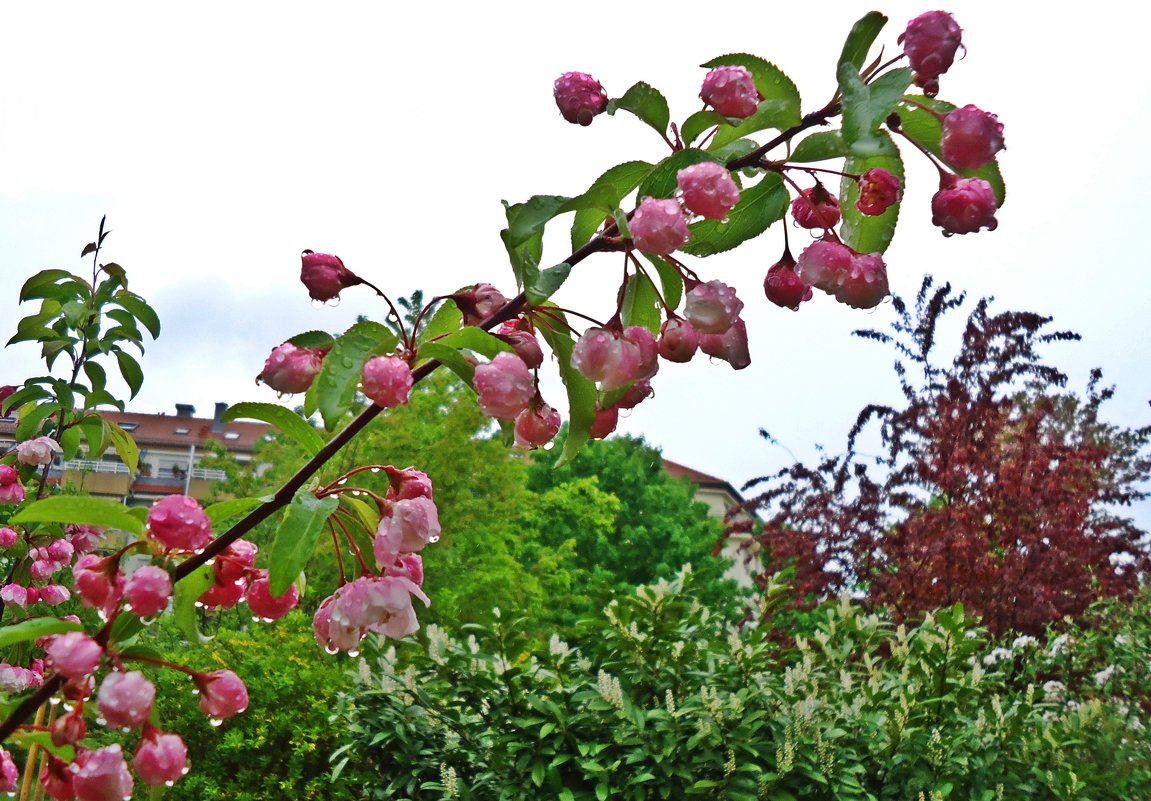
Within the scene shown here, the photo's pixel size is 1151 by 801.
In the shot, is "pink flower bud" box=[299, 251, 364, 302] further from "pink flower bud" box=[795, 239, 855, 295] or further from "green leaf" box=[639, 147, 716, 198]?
"pink flower bud" box=[795, 239, 855, 295]

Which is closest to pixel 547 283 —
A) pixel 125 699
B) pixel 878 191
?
pixel 878 191

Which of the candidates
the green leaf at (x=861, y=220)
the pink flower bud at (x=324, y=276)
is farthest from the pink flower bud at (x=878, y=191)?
the pink flower bud at (x=324, y=276)

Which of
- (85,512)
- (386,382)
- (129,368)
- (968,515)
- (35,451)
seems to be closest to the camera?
(386,382)

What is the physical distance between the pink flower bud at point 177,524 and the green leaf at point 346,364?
19 cm

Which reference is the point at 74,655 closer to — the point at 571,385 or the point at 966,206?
the point at 571,385

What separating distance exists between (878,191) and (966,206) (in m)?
0.09

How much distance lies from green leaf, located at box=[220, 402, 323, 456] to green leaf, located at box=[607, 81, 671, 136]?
0.52 m

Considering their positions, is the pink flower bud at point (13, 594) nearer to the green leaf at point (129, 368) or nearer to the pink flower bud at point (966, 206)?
the green leaf at point (129, 368)

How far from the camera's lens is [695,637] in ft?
14.4

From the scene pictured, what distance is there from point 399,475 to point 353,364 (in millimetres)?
186

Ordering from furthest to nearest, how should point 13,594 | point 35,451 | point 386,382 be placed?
point 35,451, point 13,594, point 386,382

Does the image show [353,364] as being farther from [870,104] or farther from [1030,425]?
[1030,425]

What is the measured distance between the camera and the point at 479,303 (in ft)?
3.70

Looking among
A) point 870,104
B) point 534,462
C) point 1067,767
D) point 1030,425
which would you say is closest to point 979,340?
point 1030,425
